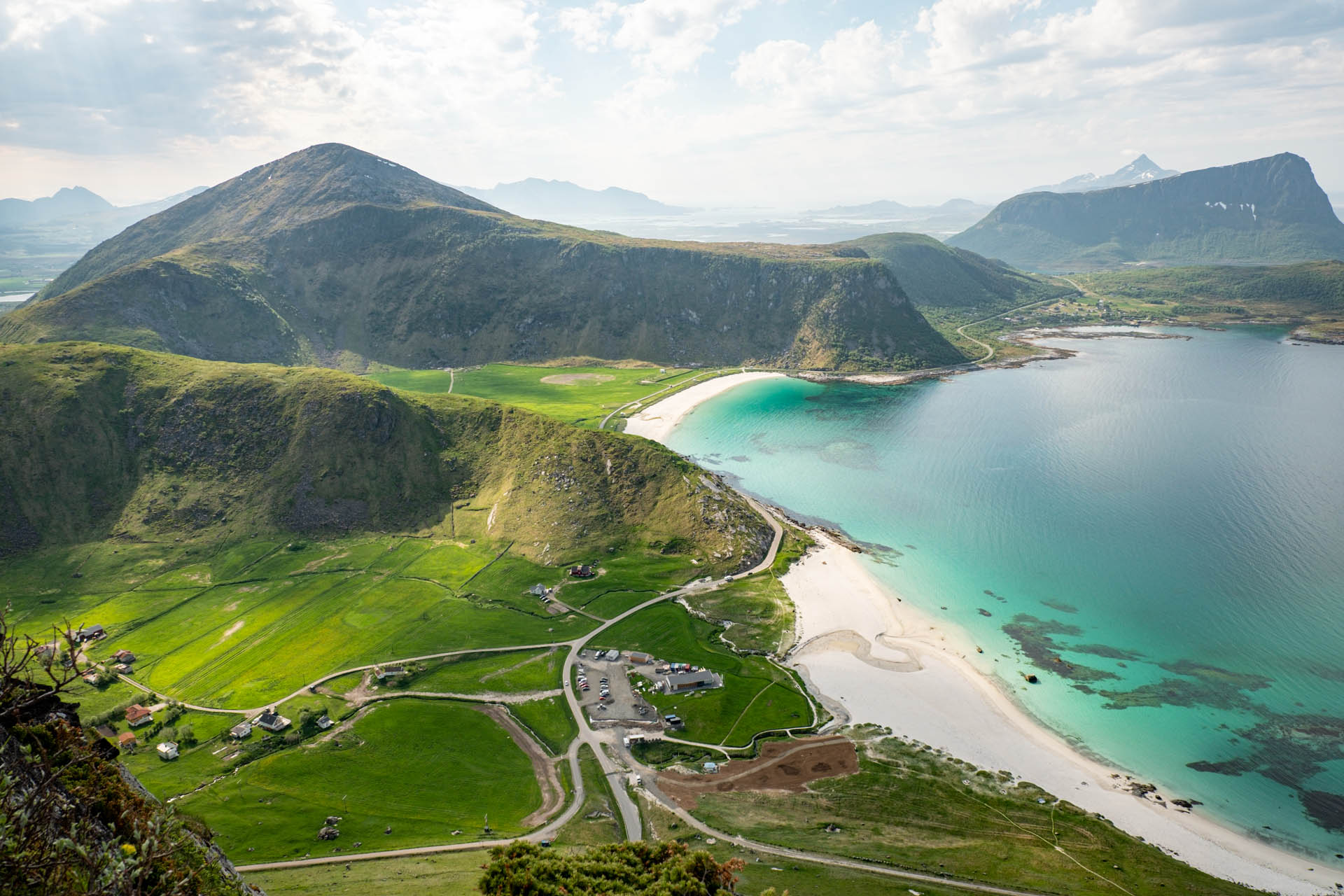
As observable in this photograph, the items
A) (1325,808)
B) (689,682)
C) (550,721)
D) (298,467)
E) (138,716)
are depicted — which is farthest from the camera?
(298,467)

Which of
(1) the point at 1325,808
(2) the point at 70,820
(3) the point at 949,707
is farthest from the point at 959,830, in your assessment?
(2) the point at 70,820

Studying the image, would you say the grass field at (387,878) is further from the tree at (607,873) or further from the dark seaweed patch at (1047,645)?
the dark seaweed patch at (1047,645)

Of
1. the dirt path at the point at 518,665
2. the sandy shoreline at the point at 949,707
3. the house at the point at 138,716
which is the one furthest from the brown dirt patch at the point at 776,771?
the house at the point at 138,716

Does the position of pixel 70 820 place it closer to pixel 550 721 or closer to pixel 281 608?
pixel 550 721

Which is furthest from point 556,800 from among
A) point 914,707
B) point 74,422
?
point 74,422

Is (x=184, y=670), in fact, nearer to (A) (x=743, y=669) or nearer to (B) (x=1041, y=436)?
(A) (x=743, y=669)

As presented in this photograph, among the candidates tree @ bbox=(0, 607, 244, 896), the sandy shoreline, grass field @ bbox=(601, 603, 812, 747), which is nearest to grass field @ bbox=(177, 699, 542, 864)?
grass field @ bbox=(601, 603, 812, 747)
